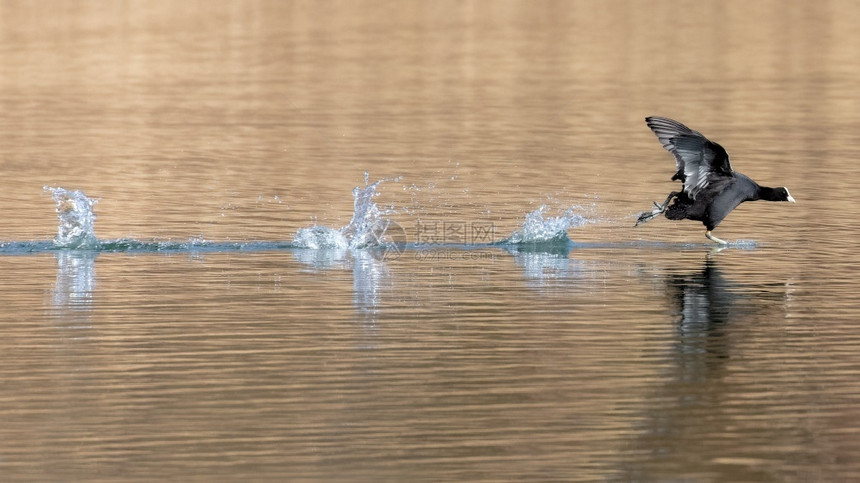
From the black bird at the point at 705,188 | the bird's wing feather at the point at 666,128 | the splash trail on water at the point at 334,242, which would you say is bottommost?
the splash trail on water at the point at 334,242

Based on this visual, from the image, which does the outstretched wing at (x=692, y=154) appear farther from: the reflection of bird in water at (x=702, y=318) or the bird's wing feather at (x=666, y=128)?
the reflection of bird in water at (x=702, y=318)

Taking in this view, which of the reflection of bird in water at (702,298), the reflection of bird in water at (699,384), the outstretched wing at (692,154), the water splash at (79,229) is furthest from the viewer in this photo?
the water splash at (79,229)

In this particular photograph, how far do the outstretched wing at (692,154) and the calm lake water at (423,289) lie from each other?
102cm

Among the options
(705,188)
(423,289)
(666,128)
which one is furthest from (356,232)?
(705,188)

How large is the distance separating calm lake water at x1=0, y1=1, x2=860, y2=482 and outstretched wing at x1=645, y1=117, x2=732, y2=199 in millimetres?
1020

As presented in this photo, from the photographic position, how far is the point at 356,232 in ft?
76.4

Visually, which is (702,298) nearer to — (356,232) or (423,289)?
(423,289)

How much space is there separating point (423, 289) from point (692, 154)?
4498 mm

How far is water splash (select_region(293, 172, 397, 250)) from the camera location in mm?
22719

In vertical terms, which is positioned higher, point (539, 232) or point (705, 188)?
point (705, 188)

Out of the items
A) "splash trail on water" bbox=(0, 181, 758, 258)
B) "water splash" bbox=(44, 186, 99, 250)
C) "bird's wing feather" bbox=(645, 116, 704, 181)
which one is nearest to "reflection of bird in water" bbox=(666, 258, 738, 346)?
"bird's wing feather" bbox=(645, 116, 704, 181)

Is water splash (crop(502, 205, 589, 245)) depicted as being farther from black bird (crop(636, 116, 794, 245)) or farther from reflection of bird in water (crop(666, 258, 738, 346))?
reflection of bird in water (crop(666, 258, 738, 346))

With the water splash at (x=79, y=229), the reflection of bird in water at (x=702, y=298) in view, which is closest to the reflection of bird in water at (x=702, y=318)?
the reflection of bird in water at (x=702, y=298)

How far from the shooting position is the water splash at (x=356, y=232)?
2272 centimetres
